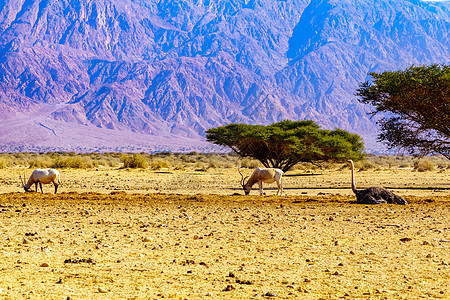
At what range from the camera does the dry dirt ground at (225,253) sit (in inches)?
302

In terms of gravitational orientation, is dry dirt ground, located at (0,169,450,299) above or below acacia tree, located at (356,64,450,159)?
below

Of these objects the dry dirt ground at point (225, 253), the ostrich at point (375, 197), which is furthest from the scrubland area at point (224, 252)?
the ostrich at point (375, 197)

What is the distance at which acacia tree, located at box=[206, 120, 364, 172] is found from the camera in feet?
147

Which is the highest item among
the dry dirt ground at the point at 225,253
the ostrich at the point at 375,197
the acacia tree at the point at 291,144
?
the acacia tree at the point at 291,144

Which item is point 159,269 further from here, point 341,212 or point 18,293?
point 341,212

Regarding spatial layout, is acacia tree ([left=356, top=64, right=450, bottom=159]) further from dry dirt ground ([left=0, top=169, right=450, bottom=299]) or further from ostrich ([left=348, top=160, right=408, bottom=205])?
dry dirt ground ([left=0, top=169, right=450, bottom=299])

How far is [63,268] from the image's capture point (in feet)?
29.0

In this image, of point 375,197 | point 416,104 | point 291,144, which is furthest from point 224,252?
point 291,144

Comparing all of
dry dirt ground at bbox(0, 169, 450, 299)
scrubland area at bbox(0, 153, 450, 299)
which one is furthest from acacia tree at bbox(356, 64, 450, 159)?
dry dirt ground at bbox(0, 169, 450, 299)

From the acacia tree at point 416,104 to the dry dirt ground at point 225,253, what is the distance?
48.7 feet

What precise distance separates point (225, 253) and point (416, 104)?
78.8 feet

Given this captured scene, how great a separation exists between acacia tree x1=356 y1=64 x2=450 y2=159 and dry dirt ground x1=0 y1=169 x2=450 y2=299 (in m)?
14.9

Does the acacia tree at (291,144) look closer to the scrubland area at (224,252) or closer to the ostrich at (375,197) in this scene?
the ostrich at (375,197)

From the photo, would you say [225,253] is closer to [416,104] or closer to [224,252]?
[224,252]
